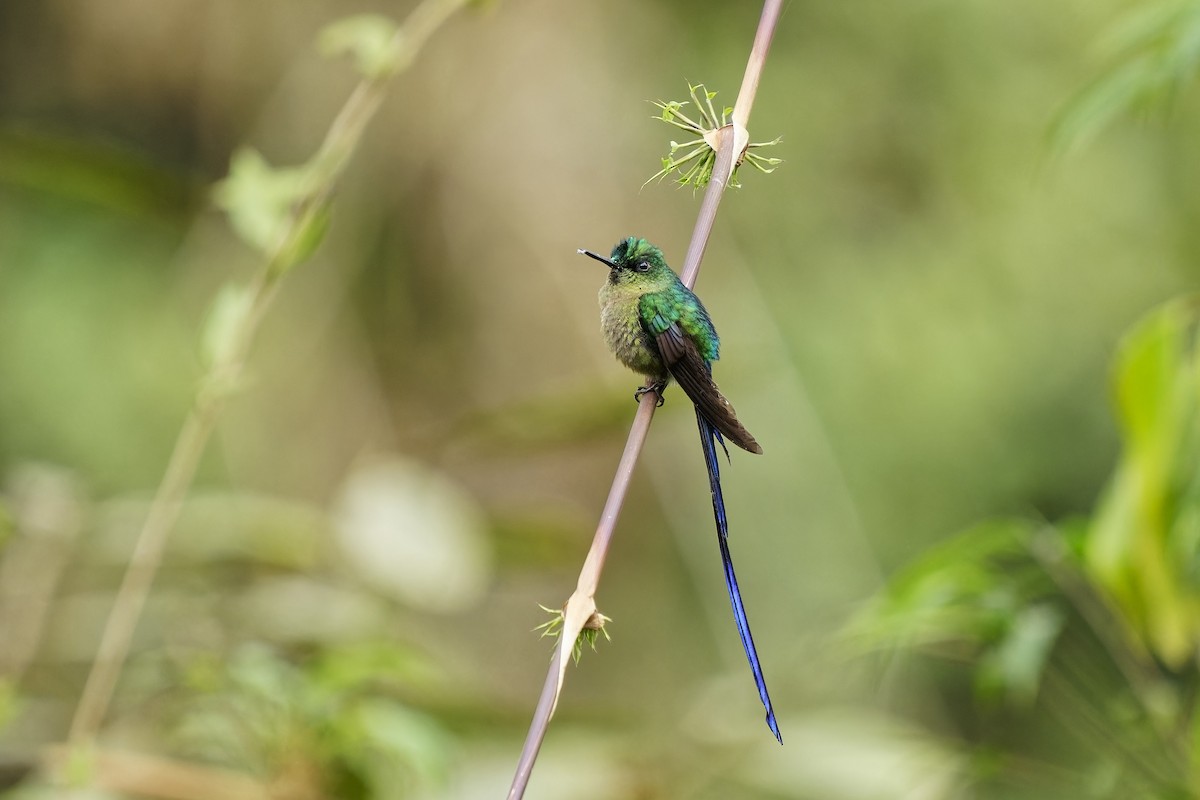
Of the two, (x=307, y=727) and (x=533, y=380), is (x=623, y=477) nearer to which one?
(x=307, y=727)

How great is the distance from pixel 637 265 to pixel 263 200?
48 cm

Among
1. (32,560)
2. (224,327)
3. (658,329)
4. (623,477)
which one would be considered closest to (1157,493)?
(658,329)

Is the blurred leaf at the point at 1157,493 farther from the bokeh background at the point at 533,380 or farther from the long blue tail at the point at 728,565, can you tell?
the long blue tail at the point at 728,565

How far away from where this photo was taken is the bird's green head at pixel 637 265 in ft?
4.80

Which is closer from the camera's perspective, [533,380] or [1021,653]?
[1021,653]

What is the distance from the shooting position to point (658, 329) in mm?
1366

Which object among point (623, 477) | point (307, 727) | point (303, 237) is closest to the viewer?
point (623, 477)

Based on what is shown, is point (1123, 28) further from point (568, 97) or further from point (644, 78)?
point (644, 78)

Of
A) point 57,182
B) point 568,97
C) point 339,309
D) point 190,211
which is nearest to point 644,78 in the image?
point 568,97

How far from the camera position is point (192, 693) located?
184 cm

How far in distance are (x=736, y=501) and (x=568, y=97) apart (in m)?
1.55

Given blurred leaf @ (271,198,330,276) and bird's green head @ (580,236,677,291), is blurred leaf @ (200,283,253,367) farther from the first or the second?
bird's green head @ (580,236,677,291)

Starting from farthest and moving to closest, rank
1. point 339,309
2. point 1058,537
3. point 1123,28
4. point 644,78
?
point 644,78 → point 339,309 → point 1058,537 → point 1123,28

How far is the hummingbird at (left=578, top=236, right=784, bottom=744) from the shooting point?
1209mm
